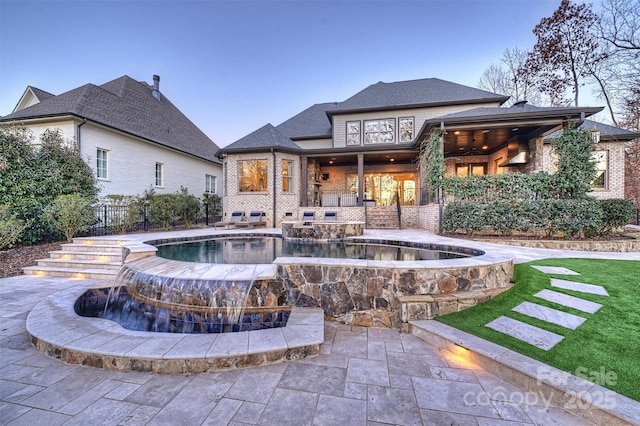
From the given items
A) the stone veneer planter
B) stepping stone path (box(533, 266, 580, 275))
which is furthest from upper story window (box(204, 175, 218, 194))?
stepping stone path (box(533, 266, 580, 275))

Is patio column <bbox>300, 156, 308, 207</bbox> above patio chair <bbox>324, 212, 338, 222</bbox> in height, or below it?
above

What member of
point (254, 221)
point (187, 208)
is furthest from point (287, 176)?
point (187, 208)

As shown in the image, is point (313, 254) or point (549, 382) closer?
point (549, 382)

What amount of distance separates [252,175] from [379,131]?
24.6ft

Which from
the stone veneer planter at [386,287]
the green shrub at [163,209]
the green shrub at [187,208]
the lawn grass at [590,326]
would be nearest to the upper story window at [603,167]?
the lawn grass at [590,326]

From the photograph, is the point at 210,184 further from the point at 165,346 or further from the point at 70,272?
the point at 165,346

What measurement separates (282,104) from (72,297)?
22.3 meters

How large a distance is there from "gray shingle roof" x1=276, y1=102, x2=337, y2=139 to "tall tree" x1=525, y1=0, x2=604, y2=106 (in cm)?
1418

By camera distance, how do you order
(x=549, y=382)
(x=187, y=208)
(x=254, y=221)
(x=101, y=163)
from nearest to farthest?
(x=549, y=382), (x=101, y=163), (x=254, y=221), (x=187, y=208)

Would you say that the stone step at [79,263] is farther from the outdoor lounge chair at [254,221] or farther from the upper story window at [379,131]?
the upper story window at [379,131]

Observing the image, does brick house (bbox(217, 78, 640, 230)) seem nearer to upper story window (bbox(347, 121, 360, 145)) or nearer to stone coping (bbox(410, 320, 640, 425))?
upper story window (bbox(347, 121, 360, 145))

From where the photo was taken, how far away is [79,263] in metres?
5.66

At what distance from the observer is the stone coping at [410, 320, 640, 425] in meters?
1.66

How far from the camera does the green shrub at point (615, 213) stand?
7707 mm
